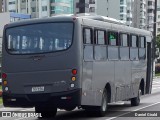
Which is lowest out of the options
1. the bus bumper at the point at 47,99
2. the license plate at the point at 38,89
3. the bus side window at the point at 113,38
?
the bus bumper at the point at 47,99

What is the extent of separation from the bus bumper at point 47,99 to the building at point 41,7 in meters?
92.6

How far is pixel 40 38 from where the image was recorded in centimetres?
1633

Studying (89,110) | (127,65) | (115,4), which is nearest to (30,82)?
(89,110)

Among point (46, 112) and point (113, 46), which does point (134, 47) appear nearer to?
point (113, 46)

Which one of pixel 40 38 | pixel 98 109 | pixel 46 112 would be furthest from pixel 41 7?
pixel 40 38

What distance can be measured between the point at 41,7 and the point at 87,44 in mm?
98866

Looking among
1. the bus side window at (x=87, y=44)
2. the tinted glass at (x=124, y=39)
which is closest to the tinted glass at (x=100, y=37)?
the bus side window at (x=87, y=44)

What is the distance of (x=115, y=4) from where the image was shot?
147m

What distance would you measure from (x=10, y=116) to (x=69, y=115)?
223 cm

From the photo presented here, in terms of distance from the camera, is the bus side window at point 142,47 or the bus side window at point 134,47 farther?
the bus side window at point 142,47

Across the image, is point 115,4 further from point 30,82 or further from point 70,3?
point 30,82

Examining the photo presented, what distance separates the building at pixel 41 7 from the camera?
111 metres

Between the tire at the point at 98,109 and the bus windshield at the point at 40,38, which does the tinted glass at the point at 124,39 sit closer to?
the tire at the point at 98,109

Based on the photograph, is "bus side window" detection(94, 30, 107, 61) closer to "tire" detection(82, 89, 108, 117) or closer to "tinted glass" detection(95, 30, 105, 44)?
"tinted glass" detection(95, 30, 105, 44)
